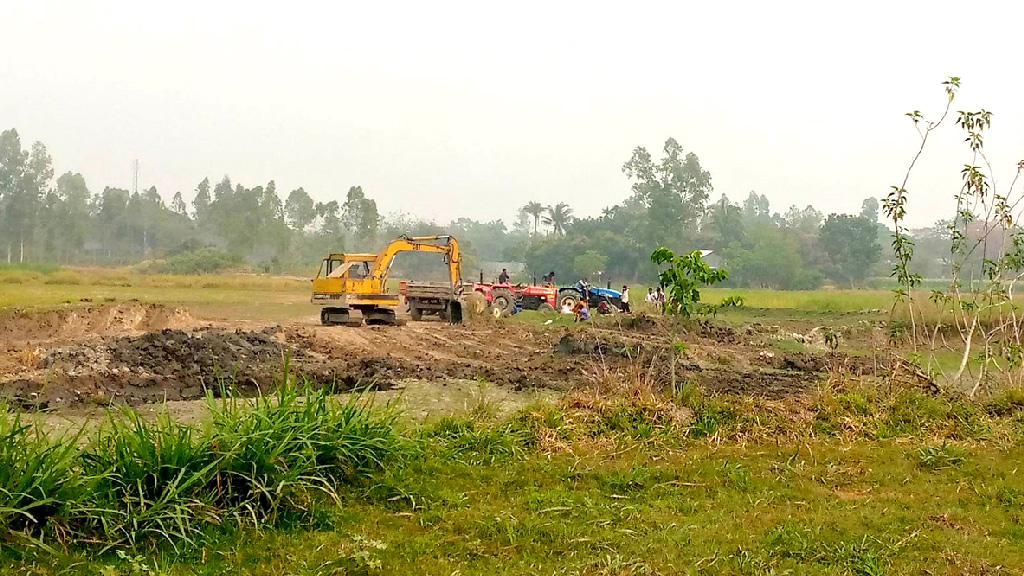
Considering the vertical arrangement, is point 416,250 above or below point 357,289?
above

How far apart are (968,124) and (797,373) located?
5.05 m

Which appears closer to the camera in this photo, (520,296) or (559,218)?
(520,296)

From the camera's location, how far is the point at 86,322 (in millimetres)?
19875

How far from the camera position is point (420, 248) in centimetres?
2206

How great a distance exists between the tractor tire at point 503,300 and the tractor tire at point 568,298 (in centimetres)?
226

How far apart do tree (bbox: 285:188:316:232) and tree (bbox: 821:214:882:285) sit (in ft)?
150

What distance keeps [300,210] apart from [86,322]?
63047 mm

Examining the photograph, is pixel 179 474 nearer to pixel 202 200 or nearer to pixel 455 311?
pixel 455 311

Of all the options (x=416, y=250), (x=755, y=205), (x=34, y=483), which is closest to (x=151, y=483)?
(x=34, y=483)

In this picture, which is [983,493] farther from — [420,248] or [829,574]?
[420,248]

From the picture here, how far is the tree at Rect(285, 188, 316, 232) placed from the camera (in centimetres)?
8112

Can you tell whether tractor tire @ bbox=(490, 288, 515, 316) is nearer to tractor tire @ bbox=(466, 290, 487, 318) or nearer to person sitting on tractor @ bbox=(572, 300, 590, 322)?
person sitting on tractor @ bbox=(572, 300, 590, 322)

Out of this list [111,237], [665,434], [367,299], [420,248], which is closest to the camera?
[665,434]

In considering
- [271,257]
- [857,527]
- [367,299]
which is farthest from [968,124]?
[271,257]
